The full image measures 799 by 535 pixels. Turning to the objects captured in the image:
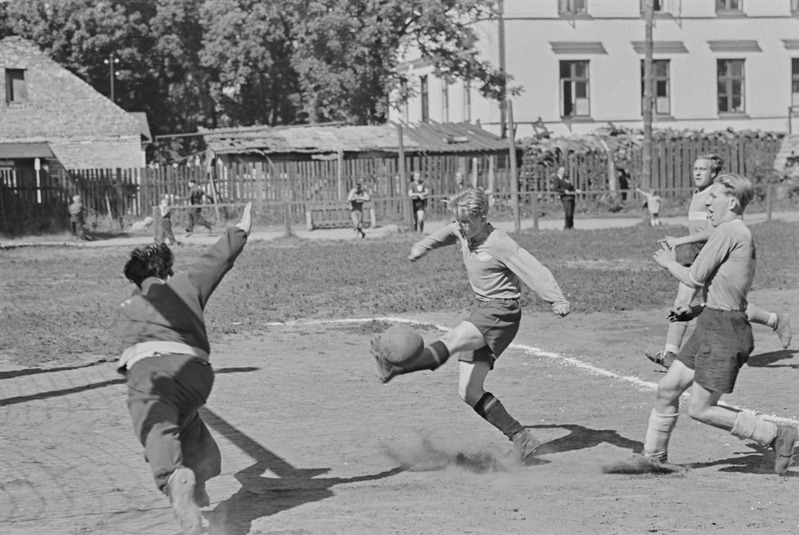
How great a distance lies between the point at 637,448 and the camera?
836cm

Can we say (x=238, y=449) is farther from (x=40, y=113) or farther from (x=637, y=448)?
(x=40, y=113)

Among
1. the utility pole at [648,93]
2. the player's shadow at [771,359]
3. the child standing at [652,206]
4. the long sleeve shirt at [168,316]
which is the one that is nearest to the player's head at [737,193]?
the long sleeve shirt at [168,316]

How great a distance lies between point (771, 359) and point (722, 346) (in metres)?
5.33

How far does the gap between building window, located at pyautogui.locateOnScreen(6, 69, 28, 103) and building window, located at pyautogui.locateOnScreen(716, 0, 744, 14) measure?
28.8m

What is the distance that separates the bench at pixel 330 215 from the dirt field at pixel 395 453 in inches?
888

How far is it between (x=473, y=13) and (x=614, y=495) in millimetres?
44014

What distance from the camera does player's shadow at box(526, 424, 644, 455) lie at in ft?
27.7

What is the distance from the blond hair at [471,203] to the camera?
7.91 meters

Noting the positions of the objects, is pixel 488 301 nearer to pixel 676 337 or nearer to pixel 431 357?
pixel 431 357

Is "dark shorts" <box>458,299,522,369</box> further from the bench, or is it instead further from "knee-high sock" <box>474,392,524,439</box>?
the bench

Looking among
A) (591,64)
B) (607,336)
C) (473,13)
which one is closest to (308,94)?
(473,13)

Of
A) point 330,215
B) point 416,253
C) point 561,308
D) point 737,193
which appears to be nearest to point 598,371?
point 416,253

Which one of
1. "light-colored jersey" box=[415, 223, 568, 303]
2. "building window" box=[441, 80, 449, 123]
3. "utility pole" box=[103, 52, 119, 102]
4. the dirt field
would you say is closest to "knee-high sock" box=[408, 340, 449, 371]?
"light-colored jersey" box=[415, 223, 568, 303]

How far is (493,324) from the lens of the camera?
7.98m
